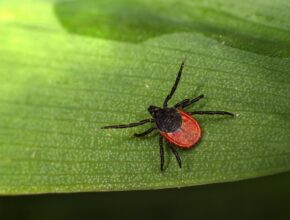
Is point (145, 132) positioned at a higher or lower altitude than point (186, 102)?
lower

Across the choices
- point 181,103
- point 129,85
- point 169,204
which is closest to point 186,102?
point 181,103

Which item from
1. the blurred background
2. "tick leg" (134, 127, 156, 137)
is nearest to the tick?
"tick leg" (134, 127, 156, 137)

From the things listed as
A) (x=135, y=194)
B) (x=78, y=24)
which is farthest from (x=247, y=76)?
(x=135, y=194)

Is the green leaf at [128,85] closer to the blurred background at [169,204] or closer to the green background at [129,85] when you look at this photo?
the green background at [129,85]

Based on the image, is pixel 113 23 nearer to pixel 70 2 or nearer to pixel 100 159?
pixel 70 2

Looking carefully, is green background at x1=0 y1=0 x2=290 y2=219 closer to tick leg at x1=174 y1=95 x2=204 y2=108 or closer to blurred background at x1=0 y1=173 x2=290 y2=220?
tick leg at x1=174 y1=95 x2=204 y2=108

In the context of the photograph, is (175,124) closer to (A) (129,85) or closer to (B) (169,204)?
(A) (129,85)
